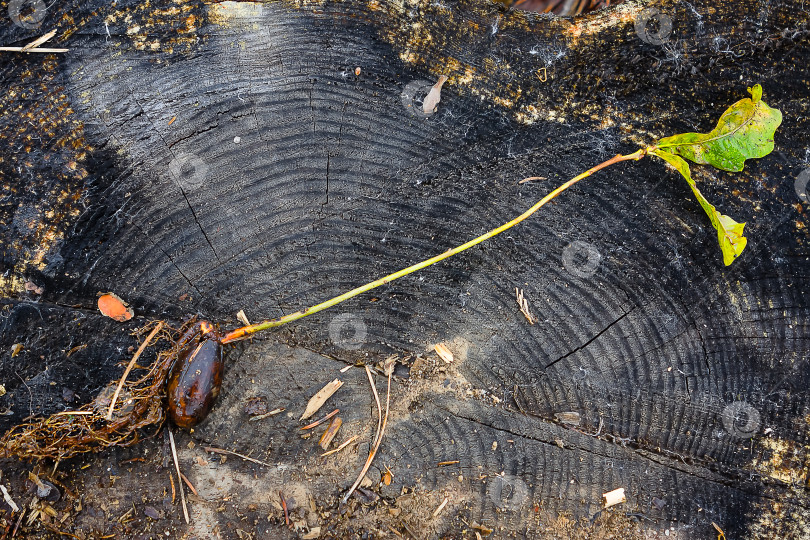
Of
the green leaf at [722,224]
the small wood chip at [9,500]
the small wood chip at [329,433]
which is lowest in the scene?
the small wood chip at [9,500]

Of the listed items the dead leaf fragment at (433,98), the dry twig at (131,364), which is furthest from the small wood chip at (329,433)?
the dead leaf fragment at (433,98)

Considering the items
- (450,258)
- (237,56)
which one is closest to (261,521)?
(450,258)

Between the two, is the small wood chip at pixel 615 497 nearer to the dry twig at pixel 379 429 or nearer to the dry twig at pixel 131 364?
the dry twig at pixel 379 429

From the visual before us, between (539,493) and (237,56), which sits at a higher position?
(237,56)

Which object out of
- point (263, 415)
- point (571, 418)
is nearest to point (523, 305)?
point (571, 418)

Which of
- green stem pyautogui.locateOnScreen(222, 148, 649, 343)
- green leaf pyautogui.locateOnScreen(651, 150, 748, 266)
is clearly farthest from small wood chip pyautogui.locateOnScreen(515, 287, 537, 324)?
green leaf pyautogui.locateOnScreen(651, 150, 748, 266)

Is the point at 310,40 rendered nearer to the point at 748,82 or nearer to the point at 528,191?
the point at 528,191
